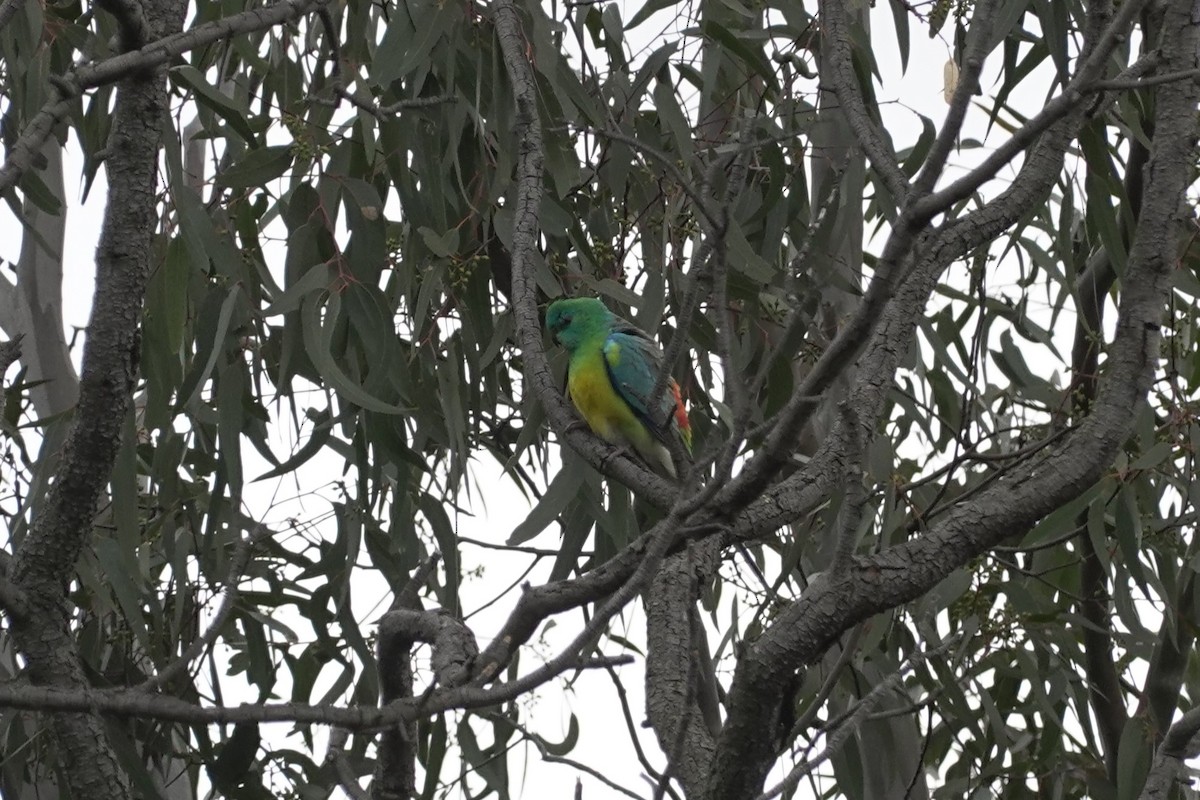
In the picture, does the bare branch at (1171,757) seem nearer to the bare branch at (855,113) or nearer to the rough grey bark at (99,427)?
the bare branch at (855,113)

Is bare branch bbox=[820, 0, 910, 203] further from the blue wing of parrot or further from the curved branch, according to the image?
the blue wing of parrot

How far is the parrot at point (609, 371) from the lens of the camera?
10.6 feet

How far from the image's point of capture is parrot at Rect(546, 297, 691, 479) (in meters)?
3.23

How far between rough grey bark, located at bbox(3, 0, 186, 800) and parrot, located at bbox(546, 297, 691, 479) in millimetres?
1452

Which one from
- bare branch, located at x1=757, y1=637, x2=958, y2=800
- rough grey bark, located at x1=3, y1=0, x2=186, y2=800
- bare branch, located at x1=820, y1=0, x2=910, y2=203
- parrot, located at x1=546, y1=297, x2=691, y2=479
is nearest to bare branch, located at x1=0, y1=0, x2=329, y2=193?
rough grey bark, located at x1=3, y1=0, x2=186, y2=800

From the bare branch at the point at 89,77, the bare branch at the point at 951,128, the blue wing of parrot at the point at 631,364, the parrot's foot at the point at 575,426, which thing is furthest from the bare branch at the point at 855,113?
the blue wing of parrot at the point at 631,364

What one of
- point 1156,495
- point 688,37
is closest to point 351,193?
point 688,37

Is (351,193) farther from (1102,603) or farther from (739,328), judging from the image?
(1102,603)

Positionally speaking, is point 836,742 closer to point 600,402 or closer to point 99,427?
point 99,427

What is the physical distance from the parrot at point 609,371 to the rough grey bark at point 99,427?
1452 millimetres

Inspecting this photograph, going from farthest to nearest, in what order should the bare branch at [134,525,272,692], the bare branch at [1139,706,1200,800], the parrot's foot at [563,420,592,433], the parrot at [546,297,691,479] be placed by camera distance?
1. the parrot at [546,297,691,479]
2. the parrot's foot at [563,420,592,433]
3. the bare branch at [1139,706,1200,800]
4. the bare branch at [134,525,272,692]

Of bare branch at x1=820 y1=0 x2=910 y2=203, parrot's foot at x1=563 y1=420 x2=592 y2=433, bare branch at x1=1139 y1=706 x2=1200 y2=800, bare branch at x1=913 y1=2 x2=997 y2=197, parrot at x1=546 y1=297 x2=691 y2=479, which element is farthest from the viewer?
parrot at x1=546 y1=297 x2=691 y2=479

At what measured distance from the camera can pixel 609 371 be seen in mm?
3291

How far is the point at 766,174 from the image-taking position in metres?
3.00
